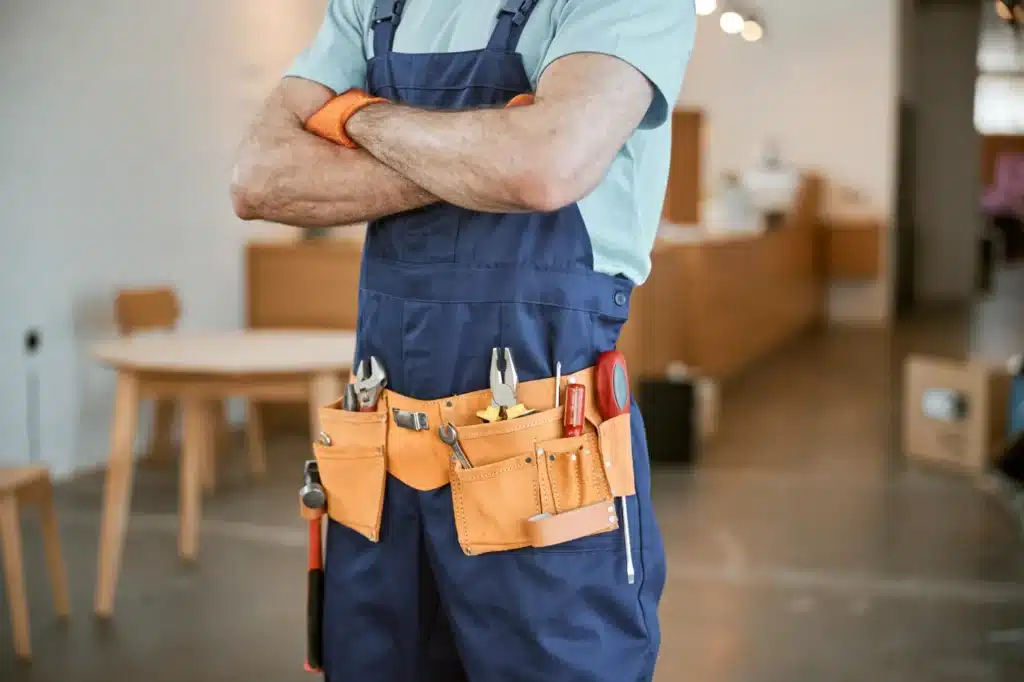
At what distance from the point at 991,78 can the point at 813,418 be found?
9.88m

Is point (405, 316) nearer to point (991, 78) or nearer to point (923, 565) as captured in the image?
point (923, 565)

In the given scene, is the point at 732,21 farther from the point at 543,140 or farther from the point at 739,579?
the point at 543,140

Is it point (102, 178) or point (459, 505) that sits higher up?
point (102, 178)

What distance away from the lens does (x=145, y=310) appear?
4.58 metres

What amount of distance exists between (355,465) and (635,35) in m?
0.59

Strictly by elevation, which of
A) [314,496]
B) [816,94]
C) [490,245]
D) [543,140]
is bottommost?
[314,496]

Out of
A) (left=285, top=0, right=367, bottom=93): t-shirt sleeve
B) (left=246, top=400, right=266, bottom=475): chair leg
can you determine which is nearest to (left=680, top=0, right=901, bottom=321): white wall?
(left=246, top=400, right=266, bottom=475): chair leg

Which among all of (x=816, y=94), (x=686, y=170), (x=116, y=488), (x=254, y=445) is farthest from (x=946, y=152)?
(x=116, y=488)

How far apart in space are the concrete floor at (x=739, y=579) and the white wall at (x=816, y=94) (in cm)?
483

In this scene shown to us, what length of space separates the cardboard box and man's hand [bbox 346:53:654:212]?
11.8 ft

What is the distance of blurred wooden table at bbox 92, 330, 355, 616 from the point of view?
3150 millimetres

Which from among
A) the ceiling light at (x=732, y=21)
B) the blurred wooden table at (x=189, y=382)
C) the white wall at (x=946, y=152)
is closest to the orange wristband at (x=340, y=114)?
the blurred wooden table at (x=189, y=382)

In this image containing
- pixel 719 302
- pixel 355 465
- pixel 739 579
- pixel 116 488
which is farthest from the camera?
pixel 719 302

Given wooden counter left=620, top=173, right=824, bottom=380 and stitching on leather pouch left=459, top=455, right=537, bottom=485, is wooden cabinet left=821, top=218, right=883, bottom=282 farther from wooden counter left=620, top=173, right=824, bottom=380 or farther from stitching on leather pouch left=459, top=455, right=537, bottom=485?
stitching on leather pouch left=459, top=455, right=537, bottom=485
